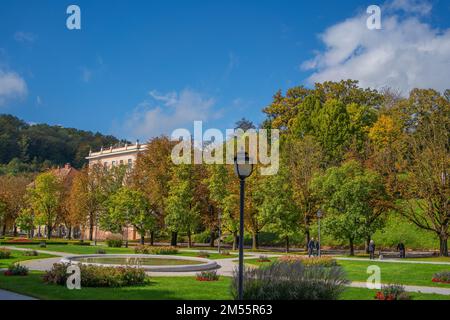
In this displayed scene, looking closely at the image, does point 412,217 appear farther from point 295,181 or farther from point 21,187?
point 21,187

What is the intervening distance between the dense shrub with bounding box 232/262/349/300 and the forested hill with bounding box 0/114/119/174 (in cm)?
10511

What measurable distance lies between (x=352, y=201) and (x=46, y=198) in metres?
43.6

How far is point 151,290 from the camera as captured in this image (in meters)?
16.5

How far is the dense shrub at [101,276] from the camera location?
17.1 metres

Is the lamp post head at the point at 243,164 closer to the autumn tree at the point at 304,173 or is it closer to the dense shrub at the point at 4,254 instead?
the dense shrub at the point at 4,254

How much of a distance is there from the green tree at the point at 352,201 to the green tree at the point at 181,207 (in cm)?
1378

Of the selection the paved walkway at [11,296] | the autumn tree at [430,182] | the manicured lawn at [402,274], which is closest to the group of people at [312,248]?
the manicured lawn at [402,274]

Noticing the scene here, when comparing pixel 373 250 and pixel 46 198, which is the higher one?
pixel 46 198

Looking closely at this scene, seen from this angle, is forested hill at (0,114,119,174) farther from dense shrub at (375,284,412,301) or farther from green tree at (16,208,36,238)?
dense shrub at (375,284,412,301)

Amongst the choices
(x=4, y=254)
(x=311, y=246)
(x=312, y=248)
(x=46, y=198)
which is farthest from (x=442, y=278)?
(x=46, y=198)

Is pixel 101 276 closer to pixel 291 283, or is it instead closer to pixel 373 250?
pixel 291 283

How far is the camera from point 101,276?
17.2 meters
